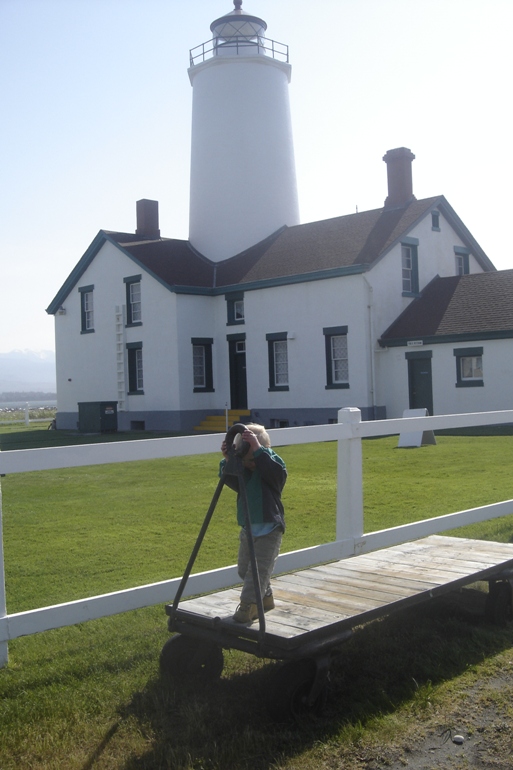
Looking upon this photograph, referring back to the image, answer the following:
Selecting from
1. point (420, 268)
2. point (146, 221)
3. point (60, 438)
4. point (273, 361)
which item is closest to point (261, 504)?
point (60, 438)

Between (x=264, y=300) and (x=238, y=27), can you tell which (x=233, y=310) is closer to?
(x=264, y=300)

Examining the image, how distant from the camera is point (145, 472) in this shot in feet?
48.5

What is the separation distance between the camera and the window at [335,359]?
27578mm

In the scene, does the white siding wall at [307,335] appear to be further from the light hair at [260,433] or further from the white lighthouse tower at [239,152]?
the light hair at [260,433]

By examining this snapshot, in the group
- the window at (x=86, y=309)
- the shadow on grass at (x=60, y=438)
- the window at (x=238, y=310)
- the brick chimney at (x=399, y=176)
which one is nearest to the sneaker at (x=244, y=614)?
the shadow on grass at (x=60, y=438)

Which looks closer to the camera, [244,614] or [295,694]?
[295,694]

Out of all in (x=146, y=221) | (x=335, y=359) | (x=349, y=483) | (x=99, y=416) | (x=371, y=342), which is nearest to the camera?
(x=349, y=483)

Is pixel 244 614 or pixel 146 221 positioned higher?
pixel 146 221

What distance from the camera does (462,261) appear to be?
3169 cm

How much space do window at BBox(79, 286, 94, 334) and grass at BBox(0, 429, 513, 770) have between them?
24.8 meters

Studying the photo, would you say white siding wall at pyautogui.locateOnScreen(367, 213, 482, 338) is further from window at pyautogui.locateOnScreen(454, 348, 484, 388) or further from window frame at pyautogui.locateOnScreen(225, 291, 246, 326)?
window frame at pyautogui.locateOnScreen(225, 291, 246, 326)

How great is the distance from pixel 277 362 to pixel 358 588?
24.6 metres

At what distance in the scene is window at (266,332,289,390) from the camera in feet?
96.1

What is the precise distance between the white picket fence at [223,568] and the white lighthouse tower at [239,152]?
25.2 metres
